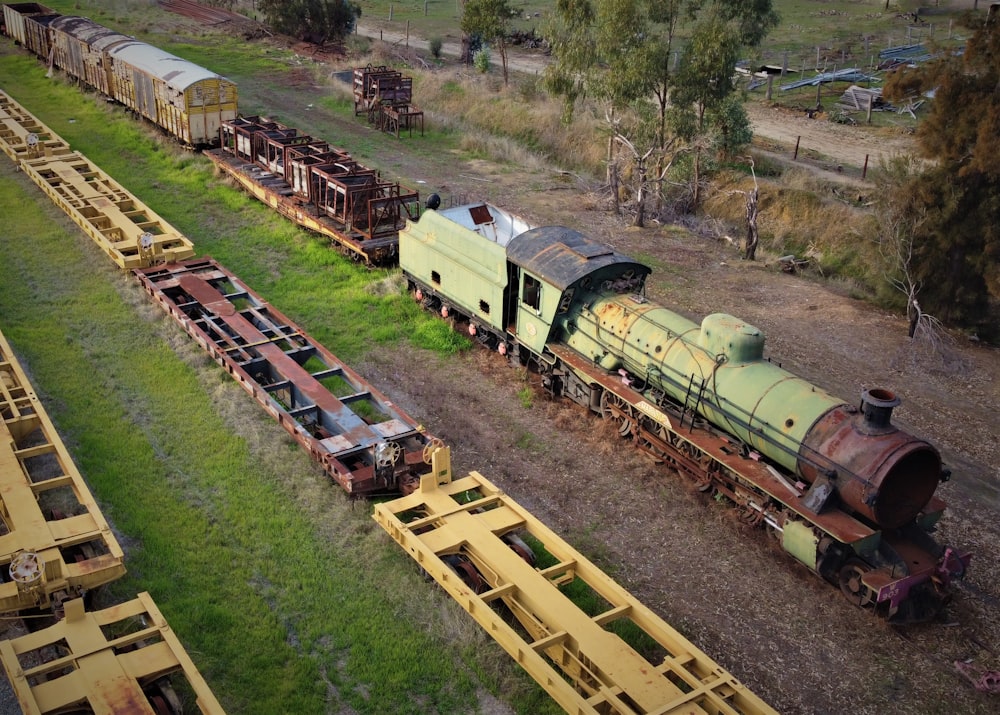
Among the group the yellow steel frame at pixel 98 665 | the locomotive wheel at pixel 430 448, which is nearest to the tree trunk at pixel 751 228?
the locomotive wheel at pixel 430 448

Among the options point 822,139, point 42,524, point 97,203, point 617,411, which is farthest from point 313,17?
point 42,524

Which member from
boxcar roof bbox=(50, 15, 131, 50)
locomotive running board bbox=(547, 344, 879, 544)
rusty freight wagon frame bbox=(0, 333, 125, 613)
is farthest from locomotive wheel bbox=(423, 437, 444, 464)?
boxcar roof bbox=(50, 15, 131, 50)

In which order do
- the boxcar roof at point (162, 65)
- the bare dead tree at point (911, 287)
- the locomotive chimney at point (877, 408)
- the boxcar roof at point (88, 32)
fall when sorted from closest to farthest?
1. the locomotive chimney at point (877, 408)
2. the bare dead tree at point (911, 287)
3. the boxcar roof at point (162, 65)
4. the boxcar roof at point (88, 32)

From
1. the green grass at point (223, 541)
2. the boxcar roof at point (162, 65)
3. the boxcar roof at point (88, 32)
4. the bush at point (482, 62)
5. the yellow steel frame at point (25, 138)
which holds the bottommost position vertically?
the green grass at point (223, 541)

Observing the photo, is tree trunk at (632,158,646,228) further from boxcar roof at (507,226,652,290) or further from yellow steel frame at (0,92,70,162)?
yellow steel frame at (0,92,70,162)

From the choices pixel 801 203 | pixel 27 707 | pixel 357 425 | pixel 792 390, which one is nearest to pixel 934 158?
pixel 801 203

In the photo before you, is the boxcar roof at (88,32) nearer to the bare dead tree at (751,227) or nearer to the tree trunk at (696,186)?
the tree trunk at (696,186)

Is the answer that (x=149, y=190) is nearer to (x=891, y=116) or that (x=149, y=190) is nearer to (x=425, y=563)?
(x=425, y=563)
